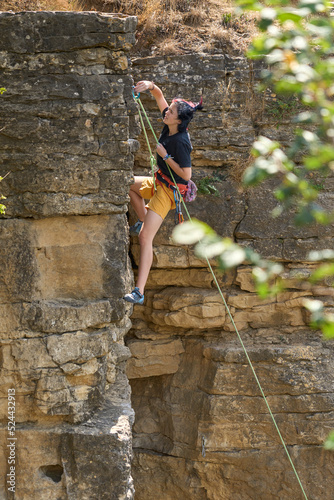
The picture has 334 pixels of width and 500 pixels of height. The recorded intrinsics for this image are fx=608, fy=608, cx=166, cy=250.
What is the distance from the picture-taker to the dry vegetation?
680 cm

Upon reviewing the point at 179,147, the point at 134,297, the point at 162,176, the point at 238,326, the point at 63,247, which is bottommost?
the point at 238,326

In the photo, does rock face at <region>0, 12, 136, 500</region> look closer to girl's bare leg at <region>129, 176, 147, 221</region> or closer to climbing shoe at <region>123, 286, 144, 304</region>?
climbing shoe at <region>123, 286, 144, 304</region>

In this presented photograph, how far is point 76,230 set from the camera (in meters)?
5.22

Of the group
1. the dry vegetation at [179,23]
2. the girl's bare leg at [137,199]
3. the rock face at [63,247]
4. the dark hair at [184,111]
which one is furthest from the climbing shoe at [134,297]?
the dry vegetation at [179,23]

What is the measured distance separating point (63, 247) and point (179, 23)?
11.2 feet

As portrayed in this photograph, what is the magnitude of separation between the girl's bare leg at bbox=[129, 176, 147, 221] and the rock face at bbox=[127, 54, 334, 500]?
2.09 feet

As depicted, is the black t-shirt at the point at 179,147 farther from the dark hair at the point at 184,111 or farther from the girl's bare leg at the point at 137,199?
the girl's bare leg at the point at 137,199

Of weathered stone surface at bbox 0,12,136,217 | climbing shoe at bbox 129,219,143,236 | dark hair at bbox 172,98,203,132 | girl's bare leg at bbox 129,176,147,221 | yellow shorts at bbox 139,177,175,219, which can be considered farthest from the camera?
climbing shoe at bbox 129,219,143,236

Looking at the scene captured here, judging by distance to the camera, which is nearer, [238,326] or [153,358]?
[238,326]

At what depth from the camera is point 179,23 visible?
23.3ft

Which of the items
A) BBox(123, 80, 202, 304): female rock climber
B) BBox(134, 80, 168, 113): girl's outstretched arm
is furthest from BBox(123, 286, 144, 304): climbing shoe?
BBox(134, 80, 168, 113): girl's outstretched arm

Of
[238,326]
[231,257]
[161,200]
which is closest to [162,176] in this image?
[161,200]

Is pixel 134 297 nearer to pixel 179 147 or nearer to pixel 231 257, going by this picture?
pixel 179 147

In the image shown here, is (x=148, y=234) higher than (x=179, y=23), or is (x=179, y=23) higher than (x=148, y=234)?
(x=179, y=23)
